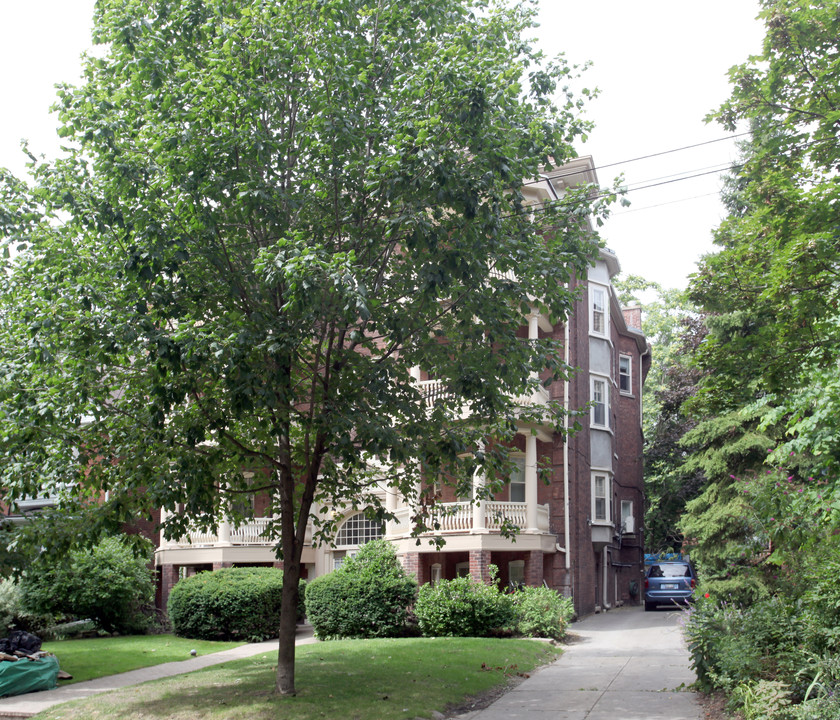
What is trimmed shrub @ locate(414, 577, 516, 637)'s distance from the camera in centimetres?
1825

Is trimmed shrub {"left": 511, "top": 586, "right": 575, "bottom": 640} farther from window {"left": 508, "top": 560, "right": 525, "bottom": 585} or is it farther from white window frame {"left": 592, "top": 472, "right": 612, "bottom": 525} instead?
white window frame {"left": 592, "top": 472, "right": 612, "bottom": 525}

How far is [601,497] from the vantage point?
28.0 metres

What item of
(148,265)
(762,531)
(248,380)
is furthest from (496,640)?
(148,265)

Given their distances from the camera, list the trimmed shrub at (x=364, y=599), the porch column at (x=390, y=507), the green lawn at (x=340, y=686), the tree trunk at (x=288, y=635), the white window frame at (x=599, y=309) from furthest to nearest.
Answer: the white window frame at (x=599, y=309) < the porch column at (x=390, y=507) < the trimmed shrub at (x=364, y=599) < the tree trunk at (x=288, y=635) < the green lawn at (x=340, y=686)

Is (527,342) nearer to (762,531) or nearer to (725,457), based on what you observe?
(762,531)

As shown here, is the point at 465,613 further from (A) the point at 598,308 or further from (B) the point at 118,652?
(A) the point at 598,308

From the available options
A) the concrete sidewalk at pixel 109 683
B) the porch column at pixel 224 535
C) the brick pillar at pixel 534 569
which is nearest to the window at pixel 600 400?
the brick pillar at pixel 534 569

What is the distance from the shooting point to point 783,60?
11.1 m

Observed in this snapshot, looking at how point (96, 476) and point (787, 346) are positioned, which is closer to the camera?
point (787, 346)

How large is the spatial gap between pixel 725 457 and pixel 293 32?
1552 cm

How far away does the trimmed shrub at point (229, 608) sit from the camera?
794 inches

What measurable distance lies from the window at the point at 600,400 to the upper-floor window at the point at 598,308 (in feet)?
5.66

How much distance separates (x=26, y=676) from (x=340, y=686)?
530 centimetres

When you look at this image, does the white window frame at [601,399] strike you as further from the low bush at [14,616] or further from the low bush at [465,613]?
the low bush at [14,616]
